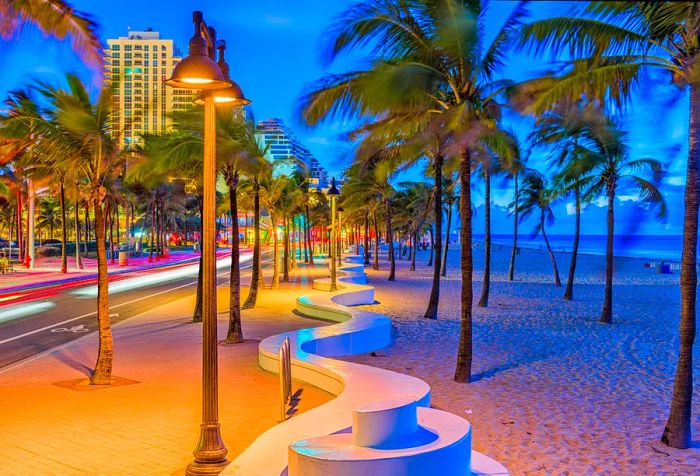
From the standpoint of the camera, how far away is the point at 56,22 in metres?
9.75

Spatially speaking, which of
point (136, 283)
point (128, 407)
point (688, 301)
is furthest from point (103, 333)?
point (136, 283)

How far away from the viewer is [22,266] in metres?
45.1

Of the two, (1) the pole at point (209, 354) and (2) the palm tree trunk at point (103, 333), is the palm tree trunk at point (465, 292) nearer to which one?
(1) the pole at point (209, 354)

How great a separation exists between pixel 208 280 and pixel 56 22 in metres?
6.35

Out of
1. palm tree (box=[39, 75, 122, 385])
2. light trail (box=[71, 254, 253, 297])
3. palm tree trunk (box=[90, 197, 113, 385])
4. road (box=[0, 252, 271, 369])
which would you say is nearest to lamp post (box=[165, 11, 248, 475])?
palm tree (box=[39, 75, 122, 385])

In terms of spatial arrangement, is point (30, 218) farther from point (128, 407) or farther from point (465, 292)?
point (465, 292)

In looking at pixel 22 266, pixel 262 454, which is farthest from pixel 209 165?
pixel 22 266

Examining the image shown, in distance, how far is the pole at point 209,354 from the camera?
5.72m

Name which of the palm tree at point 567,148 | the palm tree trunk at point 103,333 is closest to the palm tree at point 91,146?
the palm tree trunk at point 103,333

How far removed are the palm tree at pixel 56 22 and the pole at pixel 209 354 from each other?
16.2ft

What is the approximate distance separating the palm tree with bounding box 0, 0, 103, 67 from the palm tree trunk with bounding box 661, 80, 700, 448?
8844 mm

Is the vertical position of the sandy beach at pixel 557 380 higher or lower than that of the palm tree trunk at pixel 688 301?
lower

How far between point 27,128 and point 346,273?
22074mm

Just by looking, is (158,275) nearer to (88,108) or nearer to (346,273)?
(346,273)
